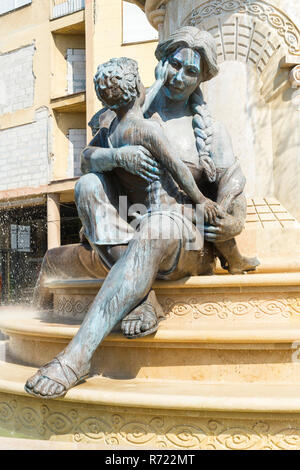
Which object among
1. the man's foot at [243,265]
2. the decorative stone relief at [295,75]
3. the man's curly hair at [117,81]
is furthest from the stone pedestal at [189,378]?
the decorative stone relief at [295,75]

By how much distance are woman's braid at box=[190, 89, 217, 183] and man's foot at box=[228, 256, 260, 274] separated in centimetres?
44

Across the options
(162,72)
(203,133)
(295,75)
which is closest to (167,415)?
(203,133)

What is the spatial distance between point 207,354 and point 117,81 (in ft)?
4.20

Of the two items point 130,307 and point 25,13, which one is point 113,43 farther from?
point 130,307

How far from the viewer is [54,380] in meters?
2.05

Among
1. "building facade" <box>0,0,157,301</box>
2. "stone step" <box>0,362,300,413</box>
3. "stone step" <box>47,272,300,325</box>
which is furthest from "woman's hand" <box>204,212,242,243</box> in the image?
"building facade" <box>0,0,157,301</box>

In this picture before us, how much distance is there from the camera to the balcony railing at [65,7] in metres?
16.3

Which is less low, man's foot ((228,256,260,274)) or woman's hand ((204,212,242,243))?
woman's hand ((204,212,242,243))

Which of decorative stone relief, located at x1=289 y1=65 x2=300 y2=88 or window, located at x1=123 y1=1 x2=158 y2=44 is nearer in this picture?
decorative stone relief, located at x1=289 y1=65 x2=300 y2=88

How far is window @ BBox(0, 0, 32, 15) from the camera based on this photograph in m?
17.6

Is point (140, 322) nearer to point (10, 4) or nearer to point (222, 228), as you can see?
point (222, 228)

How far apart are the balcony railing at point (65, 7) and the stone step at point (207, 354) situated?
15.7 metres

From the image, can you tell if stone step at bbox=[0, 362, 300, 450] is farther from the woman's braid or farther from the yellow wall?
the yellow wall

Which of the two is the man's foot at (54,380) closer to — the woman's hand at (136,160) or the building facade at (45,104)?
the woman's hand at (136,160)
